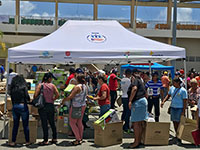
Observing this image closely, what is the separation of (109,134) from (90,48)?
8.20 feet

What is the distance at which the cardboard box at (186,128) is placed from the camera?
7395 mm

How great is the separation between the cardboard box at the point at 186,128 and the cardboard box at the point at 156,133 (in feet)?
1.13

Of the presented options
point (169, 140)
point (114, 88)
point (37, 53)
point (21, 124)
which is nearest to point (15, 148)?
point (21, 124)

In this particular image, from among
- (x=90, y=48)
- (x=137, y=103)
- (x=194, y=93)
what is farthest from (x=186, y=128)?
(x=90, y=48)

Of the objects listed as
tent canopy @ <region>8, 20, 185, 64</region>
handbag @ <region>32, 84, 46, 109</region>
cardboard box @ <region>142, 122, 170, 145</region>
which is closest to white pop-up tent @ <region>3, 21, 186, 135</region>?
tent canopy @ <region>8, 20, 185, 64</region>

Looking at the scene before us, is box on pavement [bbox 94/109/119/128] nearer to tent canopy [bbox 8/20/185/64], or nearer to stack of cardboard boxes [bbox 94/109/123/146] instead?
stack of cardboard boxes [bbox 94/109/123/146]

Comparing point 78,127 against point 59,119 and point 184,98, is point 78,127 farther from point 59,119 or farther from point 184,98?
point 184,98

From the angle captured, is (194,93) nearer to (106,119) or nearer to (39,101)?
(106,119)

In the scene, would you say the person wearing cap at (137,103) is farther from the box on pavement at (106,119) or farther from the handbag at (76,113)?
the handbag at (76,113)

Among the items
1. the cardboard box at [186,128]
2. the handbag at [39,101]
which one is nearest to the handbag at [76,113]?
the handbag at [39,101]

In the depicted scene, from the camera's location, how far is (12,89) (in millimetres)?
7078

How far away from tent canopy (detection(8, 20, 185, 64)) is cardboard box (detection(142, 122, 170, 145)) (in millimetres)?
2029

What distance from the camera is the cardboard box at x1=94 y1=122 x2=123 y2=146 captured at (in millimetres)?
7316

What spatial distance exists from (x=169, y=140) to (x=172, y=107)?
931mm
